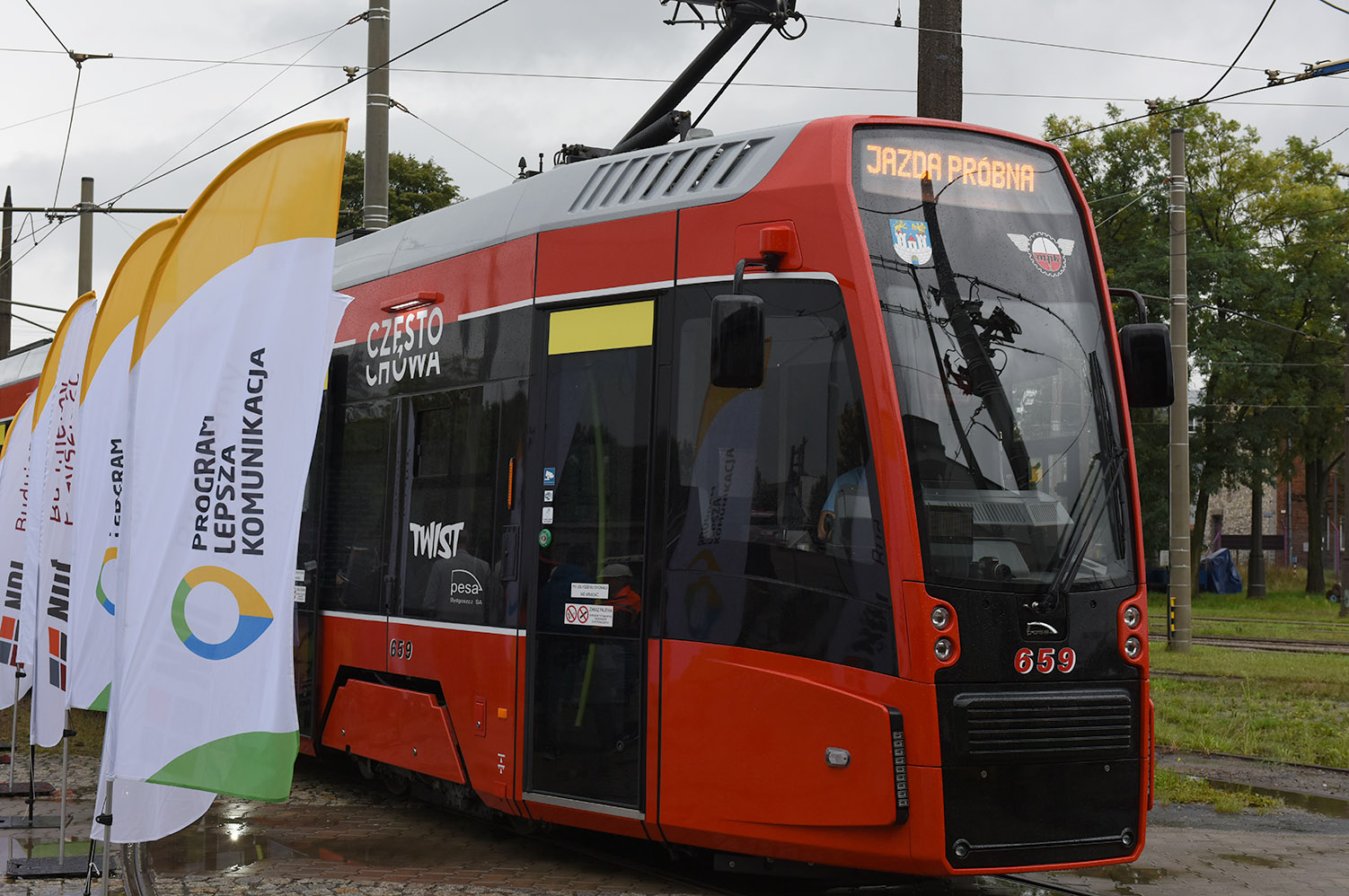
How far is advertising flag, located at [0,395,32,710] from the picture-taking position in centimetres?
1045

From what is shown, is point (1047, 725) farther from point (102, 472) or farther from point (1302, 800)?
point (102, 472)

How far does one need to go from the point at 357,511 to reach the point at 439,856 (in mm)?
2339

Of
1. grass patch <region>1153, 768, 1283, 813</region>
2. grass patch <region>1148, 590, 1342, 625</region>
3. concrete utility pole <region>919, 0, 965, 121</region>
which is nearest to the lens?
grass patch <region>1153, 768, 1283, 813</region>

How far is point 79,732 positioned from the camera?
13.1 m

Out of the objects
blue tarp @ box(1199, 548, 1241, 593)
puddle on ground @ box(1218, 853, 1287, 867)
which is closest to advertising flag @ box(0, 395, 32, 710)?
puddle on ground @ box(1218, 853, 1287, 867)

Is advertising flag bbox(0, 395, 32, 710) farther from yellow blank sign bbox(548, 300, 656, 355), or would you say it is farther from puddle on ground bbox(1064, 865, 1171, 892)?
puddle on ground bbox(1064, 865, 1171, 892)

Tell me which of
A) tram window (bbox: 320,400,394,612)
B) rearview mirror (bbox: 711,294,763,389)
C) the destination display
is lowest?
tram window (bbox: 320,400,394,612)

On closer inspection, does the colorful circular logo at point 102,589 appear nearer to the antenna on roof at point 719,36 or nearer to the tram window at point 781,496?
the tram window at point 781,496

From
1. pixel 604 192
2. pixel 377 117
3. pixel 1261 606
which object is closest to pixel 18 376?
pixel 377 117

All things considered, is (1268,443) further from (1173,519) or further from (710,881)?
(710,881)

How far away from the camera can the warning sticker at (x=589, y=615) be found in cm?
706

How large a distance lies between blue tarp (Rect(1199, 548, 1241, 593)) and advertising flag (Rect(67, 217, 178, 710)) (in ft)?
145

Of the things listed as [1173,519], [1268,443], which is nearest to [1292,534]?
[1268,443]

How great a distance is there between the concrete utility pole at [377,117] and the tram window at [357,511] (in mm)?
5449
